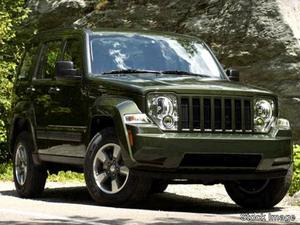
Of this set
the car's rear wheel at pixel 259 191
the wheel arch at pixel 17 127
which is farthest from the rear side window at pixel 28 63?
the car's rear wheel at pixel 259 191

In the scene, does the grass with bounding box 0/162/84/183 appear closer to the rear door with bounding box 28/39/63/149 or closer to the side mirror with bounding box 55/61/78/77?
the rear door with bounding box 28/39/63/149

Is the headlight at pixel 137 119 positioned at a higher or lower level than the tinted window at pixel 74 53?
lower

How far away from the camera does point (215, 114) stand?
328 inches

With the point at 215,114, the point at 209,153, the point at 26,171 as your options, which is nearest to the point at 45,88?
the point at 26,171

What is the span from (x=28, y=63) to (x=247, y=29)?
545 cm

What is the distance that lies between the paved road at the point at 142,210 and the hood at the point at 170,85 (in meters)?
1.33

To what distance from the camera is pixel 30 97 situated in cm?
1029

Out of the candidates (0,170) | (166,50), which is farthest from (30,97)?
(0,170)

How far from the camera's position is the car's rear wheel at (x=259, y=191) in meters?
8.87

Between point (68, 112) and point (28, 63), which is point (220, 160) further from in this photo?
point (28, 63)

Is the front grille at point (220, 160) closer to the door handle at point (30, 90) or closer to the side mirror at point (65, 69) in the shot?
the side mirror at point (65, 69)

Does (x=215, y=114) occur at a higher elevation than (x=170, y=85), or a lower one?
lower

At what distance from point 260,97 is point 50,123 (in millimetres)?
2772

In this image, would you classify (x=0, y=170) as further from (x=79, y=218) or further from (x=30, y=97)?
(x=79, y=218)
